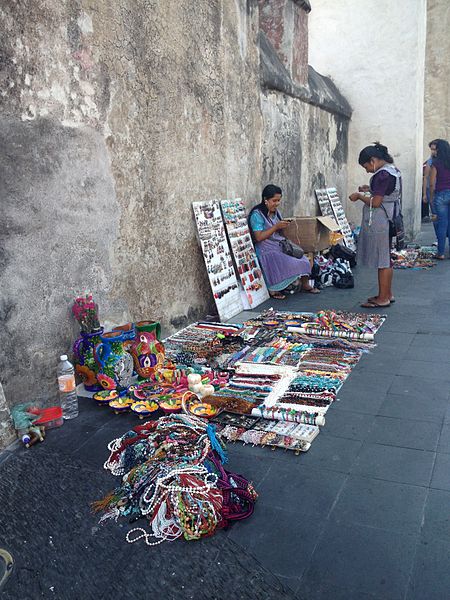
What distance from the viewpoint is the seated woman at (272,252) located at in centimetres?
657

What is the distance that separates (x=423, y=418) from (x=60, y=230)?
2.72m

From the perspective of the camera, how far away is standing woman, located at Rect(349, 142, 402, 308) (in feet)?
18.6

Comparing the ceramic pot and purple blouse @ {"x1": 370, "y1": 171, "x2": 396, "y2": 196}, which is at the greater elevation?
purple blouse @ {"x1": 370, "y1": 171, "x2": 396, "y2": 196}

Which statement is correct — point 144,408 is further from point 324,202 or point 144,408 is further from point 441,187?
point 324,202

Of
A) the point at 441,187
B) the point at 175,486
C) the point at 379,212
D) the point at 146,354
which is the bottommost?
the point at 175,486

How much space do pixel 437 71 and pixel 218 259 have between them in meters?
14.5

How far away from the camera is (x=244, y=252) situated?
643cm

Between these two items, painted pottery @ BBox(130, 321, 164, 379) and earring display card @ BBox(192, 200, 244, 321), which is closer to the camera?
painted pottery @ BBox(130, 321, 164, 379)

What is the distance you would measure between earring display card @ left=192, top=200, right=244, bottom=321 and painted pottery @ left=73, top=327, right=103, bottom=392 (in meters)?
2.04

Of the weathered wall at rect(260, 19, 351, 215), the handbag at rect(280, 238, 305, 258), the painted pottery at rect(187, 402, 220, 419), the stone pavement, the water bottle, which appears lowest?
the stone pavement

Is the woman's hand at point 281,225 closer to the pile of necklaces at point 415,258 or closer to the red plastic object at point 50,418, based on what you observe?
the pile of necklaces at point 415,258

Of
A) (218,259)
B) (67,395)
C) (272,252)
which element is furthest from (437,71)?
(67,395)

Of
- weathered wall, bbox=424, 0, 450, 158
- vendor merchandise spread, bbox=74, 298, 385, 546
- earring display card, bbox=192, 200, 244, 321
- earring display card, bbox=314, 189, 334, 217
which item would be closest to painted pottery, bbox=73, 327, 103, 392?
vendor merchandise spread, bbox=74, 298, 385, 546

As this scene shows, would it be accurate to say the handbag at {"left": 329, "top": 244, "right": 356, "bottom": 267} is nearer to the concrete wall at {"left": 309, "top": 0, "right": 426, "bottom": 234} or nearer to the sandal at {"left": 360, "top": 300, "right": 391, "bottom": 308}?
the sandal at {"left": 360, "top": 300, "right": 391, "bottom": 308}
